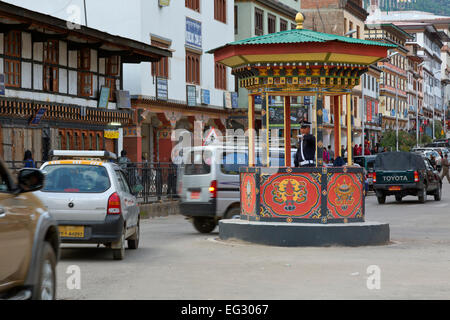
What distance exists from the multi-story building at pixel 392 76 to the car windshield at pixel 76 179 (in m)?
73.6

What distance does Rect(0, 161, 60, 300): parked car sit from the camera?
711 centimetres

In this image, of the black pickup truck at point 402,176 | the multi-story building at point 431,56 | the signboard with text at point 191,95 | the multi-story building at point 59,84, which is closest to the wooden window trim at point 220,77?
the signboard with text at point 191,95

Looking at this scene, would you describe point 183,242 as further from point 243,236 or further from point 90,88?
point 90,88

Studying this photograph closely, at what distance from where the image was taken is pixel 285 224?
16.8 meters

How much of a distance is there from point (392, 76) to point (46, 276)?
94402 mm

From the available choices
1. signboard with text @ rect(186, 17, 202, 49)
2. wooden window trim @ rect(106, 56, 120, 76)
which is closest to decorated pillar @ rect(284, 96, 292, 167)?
wooden window trim @ rect(106, 56, 120, 76)

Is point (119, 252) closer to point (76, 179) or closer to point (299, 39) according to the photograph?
point (76, 179)

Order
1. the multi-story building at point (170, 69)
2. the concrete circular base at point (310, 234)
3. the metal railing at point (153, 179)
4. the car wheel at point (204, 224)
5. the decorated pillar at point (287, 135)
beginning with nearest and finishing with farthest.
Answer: the concrete circular base at point (310, 234) < the decorated pillar at point (287, 135) < the car wheel at point (204, 224) < the metal railing at point (153, 179) < the multi-story building at point (170, 69)

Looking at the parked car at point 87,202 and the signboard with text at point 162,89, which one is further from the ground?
the signboard with text at point 162,89

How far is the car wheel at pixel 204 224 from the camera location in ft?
68.7

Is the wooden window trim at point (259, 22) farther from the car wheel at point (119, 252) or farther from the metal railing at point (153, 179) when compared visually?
the car wheel at point (119, 252)

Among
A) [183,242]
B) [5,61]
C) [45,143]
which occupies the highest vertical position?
[5,61]
